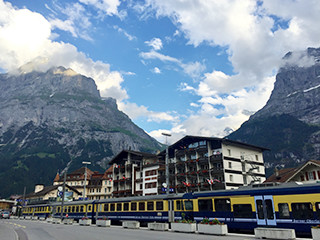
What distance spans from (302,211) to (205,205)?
27.9 feet

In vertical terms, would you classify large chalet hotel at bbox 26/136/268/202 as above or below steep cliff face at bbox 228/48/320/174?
below

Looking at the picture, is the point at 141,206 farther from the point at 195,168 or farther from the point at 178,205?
the point at 195,168

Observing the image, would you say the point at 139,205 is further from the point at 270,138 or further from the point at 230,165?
the point at 270,138

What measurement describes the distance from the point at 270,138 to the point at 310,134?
24.7m

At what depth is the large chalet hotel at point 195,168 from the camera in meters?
51.0

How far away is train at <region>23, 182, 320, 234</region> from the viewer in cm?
1780

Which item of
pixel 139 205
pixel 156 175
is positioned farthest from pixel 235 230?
pixel 156 175

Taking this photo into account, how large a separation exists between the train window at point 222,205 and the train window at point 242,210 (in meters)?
0.62

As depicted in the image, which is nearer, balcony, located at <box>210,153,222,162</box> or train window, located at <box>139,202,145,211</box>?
train window, located at <box>139,202,145,211</box>

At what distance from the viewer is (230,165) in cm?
5162

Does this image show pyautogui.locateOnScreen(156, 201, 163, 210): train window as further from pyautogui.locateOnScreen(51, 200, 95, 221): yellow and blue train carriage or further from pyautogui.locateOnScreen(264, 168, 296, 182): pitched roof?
pyautogui.locateOnScreen(264, 168, 296, 182): pitched roof

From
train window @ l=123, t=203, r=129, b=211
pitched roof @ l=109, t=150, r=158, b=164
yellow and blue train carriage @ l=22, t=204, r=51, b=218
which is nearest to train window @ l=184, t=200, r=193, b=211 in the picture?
train window @ l=123, t=203, r=129, b=211

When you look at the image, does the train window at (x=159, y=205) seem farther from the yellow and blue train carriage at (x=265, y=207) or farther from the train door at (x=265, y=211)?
the train door at (x=265, y=211)

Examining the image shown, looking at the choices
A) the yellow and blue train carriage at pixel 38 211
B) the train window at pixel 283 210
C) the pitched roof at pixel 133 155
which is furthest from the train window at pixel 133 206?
the pitched roof at pixel 133 155
